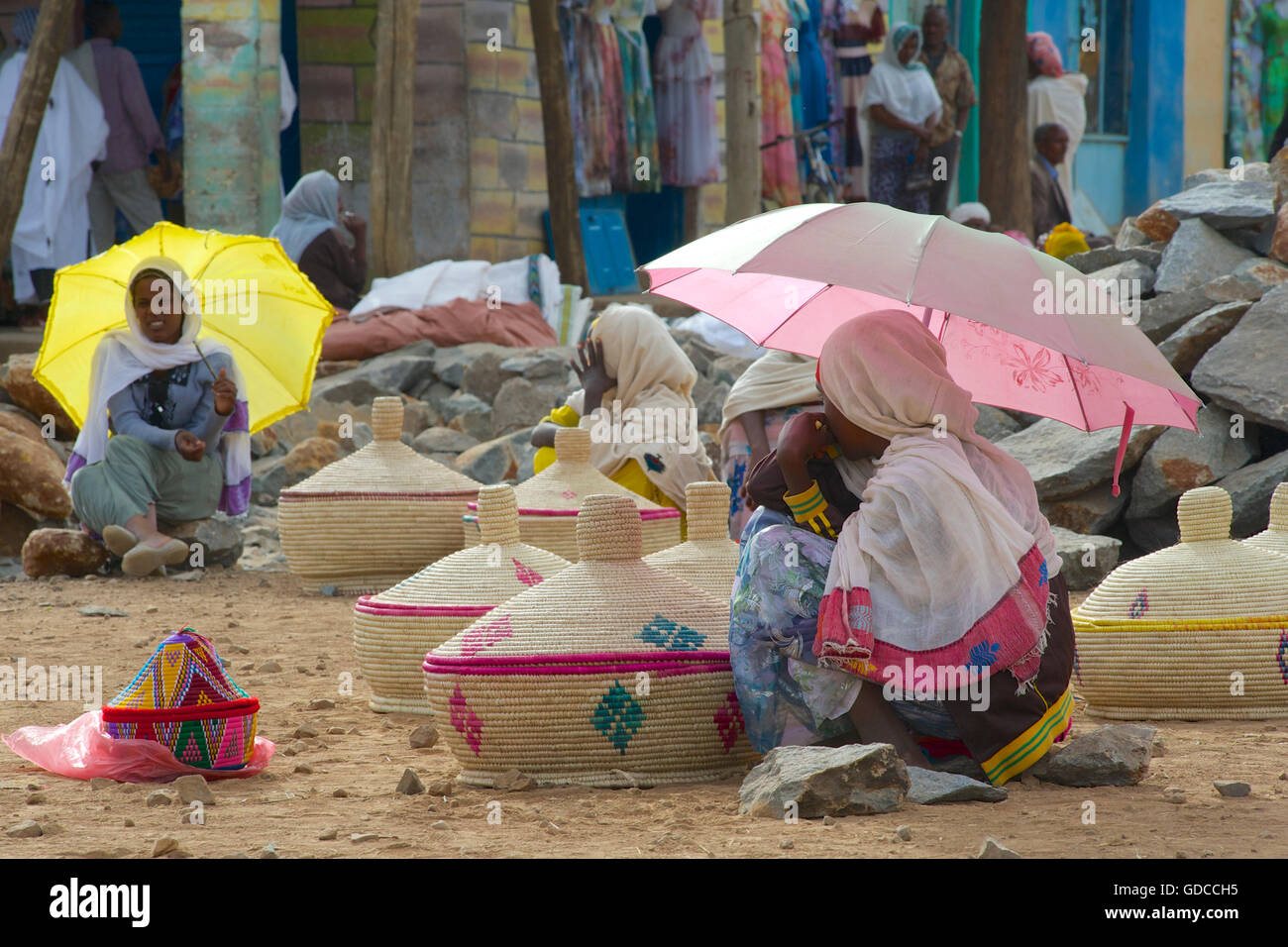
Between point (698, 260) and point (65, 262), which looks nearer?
point (698, 260)

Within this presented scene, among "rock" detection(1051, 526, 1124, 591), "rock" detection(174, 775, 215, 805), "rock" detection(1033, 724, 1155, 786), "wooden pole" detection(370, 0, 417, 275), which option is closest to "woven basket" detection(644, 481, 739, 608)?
"rock" detection(1033, 724, 1155, 786)

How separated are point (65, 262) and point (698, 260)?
8.59 meters

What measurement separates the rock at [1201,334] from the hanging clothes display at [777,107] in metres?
7.46

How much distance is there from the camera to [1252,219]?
8.31 m

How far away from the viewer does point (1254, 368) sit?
718cm

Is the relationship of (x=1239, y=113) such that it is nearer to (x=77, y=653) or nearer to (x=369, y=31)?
(x=369, y=31)

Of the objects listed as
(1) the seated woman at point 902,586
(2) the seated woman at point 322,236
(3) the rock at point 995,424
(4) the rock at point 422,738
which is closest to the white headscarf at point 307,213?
(2) the seated woman at point 322,236

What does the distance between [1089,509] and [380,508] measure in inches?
128

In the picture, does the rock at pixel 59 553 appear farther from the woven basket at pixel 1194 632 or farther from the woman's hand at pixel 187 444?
the woven basket at pixel 1194 632

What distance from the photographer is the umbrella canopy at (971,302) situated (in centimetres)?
344

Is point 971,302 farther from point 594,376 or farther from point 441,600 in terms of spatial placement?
point 594,376

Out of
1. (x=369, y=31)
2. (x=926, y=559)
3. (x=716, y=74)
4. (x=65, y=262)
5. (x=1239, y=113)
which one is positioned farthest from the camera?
(x=1239, y=113)

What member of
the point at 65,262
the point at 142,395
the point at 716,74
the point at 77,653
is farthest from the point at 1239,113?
the point at 77,653

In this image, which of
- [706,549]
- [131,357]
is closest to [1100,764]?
[706,549]
